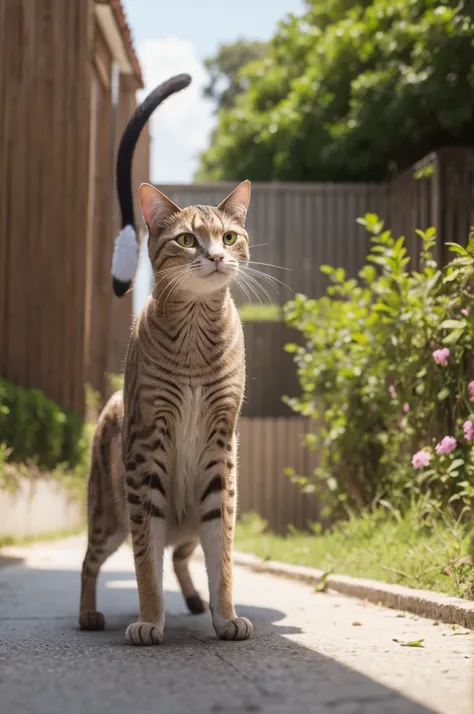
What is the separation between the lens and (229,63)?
3173 centimetres

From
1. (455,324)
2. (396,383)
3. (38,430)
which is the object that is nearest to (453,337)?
(455,324)

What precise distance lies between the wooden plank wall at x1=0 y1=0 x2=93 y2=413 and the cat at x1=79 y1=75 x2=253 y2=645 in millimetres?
7401

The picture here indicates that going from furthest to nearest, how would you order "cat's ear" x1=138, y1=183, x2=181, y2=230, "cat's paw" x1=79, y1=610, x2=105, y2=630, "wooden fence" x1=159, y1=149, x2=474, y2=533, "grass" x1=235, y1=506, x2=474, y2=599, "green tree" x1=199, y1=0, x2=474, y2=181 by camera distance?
"green tree" x1=199, y1=0, x2=474, y2=181
"wooden fence" x1=159, y1=149, x2=474, y2=533
"grass" x1=235, y1=506, x2=474, y2=599
"cat's paw" x1=79, y1=610, x2=105, y2=630
"cat's ear" x1=138, y1=183, x2=181, y2=230

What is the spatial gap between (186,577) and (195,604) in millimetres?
146

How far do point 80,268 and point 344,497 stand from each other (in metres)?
4.96

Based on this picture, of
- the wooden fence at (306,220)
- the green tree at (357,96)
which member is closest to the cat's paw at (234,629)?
the green tree at (357,96)

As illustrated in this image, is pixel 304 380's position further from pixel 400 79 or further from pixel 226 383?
pixel 400 79

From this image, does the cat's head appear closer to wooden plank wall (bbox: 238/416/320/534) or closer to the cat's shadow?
the cat's shadow

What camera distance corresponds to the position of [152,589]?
3.79 m

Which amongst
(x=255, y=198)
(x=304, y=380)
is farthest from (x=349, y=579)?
(x=255, y=198)

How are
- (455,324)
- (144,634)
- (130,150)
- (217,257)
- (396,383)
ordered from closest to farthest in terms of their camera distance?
(144,634)
(217,257)
(130,150)
(455,324)
(396,383)

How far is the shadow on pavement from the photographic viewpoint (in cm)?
261

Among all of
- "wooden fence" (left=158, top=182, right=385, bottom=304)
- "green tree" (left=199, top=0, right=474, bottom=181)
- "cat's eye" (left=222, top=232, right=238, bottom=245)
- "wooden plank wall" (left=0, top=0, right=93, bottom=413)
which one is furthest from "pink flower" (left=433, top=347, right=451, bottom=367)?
"wooden fence" (left=158, top=182, right=385, bottom=304)

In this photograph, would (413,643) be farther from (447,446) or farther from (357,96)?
(357,96)
